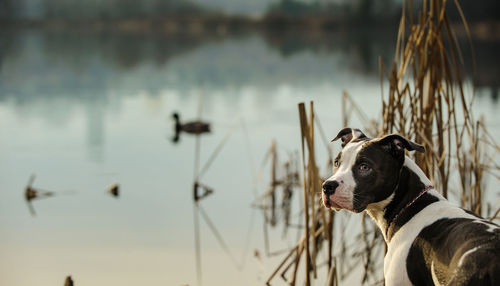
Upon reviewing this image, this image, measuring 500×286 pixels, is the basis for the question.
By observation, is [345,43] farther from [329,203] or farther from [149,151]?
[329,203]

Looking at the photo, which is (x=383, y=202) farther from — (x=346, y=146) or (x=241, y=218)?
(x=241, y=218)

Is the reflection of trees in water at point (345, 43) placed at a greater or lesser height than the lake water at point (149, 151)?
greater

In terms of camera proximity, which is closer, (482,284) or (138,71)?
(482,284)

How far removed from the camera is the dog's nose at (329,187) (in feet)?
9.67

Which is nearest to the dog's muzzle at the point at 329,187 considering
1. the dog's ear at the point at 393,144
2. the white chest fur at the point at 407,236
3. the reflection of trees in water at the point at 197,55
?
the dog's ear at the point at 393,144

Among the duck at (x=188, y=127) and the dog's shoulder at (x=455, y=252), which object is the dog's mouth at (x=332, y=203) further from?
the duck at (x=188, y=127)

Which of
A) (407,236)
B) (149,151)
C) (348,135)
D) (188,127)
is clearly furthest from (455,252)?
(188,127)

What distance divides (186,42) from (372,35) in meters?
8.50

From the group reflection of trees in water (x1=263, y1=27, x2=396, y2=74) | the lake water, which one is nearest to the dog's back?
the lake water

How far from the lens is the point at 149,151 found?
455 inches

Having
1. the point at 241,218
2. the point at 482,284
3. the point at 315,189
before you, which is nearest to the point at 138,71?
the point at 241,218

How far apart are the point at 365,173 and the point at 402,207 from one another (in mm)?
235

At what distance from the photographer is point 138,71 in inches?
930

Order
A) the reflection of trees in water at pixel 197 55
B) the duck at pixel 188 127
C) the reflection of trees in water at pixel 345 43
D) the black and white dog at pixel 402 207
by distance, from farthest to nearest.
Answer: the reflection of trees in water at pixel 345 43, the reflection of trees in water at pixel 197 55, the duck at pixel 188 127, the black and white dog at pixel 402 207
